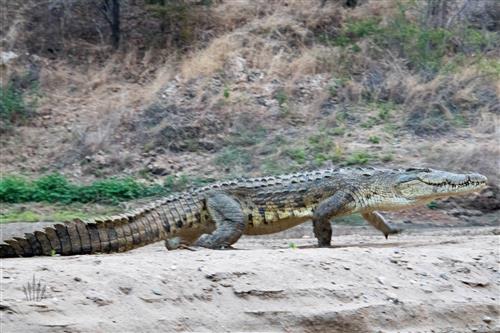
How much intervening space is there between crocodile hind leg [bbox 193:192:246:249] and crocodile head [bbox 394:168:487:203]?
177 cm

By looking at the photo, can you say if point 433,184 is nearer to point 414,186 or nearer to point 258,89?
point 414,186

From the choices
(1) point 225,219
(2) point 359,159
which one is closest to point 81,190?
(2) point 359,159

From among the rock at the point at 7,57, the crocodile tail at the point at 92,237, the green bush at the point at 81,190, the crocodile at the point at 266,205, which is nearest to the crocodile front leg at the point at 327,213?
the crocodile at the point at 266,205

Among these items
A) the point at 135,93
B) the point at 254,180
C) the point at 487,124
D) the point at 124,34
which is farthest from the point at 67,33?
the point at 254,180

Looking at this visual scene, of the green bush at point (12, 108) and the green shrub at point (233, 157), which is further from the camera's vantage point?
the green bush at point (12, 108)

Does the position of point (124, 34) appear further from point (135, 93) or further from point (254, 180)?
point (254, 180)

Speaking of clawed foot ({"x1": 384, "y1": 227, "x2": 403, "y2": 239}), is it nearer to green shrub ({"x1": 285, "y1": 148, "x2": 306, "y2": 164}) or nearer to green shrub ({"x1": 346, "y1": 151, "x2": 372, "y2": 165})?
green shrub ({"x1": 346, "y1": 151, "x2": 372, "y2": 165})

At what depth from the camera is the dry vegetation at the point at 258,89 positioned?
17.3 m

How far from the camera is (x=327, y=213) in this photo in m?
9.88

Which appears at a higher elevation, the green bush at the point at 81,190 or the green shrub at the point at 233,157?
the green shrub at the point at 233,157

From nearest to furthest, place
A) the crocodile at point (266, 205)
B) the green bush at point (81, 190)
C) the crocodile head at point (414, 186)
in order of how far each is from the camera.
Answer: the crocodile at point (266, 205), the crocodile head at point (414, 186), the green bush at point (81, 190)

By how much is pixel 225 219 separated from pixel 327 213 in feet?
3.44

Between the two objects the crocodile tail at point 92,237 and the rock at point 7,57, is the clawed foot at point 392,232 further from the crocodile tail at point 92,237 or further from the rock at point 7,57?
the rock at point 7,57

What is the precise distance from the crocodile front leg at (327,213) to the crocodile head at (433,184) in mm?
681
